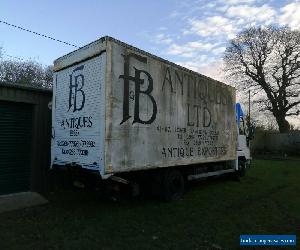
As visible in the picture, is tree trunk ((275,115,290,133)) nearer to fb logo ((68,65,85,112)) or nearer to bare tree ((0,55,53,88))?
bare tree ((0,55,53,88))

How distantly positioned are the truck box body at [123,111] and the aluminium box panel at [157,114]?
0.02 m

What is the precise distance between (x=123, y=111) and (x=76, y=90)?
1445mm

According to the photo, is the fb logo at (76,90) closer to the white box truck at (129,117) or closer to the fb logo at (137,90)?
the white box truck at (129,117)

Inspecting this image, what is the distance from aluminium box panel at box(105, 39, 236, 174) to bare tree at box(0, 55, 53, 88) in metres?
34.4

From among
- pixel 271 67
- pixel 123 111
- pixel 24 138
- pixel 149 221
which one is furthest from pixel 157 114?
pixel 271 67

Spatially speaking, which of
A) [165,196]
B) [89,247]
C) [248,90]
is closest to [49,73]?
[248,90]

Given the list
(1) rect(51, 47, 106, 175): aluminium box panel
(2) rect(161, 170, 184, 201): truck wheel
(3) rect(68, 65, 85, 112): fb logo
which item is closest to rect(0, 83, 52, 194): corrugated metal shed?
(1) rect(51, 47, 106, 175): aluminium box panel

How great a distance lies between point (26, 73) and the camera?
47219 mm

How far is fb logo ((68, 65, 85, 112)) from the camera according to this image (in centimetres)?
913

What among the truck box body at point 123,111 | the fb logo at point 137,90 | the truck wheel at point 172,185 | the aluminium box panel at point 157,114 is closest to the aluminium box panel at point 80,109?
the truck box body at point 123,111

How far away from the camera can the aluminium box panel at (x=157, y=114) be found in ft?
28.1

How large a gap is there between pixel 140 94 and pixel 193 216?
321 cm

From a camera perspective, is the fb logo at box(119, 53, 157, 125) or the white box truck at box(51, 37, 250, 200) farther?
the fb logo at box(119, 53, 157, 125)

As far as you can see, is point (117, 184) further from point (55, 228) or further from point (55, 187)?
point (55, 187)
